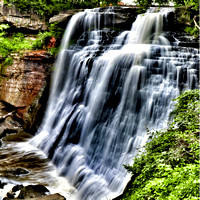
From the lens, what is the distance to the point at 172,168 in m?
3.39

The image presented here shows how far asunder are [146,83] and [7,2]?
34.6ft

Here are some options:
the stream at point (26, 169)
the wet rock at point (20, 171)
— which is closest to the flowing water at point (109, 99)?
the stream at point (26, 169)

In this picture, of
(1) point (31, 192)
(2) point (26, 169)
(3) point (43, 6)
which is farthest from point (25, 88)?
(1) point (31, 192)

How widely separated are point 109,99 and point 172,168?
4608mm

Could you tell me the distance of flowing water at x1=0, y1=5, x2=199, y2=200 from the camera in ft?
20.7

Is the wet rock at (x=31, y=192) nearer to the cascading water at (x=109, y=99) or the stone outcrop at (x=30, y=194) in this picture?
the stone outcrop at (x=30, y=194)

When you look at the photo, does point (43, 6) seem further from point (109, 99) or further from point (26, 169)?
point (26, 169)

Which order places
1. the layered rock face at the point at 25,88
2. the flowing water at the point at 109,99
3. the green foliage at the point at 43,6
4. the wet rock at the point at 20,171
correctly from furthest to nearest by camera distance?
the green foliage at the point at 43,6 < the layered rock face at the point at 25,88 < the wet rock at the point at 20,171 < the flowing water at the point at 109,99

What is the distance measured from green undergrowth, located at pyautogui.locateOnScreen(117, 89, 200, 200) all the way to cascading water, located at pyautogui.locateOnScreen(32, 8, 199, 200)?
1.32 meters

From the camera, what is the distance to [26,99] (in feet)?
35.2

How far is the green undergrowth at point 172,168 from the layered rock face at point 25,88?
740 centimetres

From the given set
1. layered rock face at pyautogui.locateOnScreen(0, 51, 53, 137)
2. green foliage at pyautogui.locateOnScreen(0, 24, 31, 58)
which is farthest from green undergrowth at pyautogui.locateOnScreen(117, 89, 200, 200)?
green foliage at pyautogui.locateOnScreen(0, 24, 31, 58)

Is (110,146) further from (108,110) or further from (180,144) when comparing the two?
(180,144)

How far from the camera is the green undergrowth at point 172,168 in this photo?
111 inches
